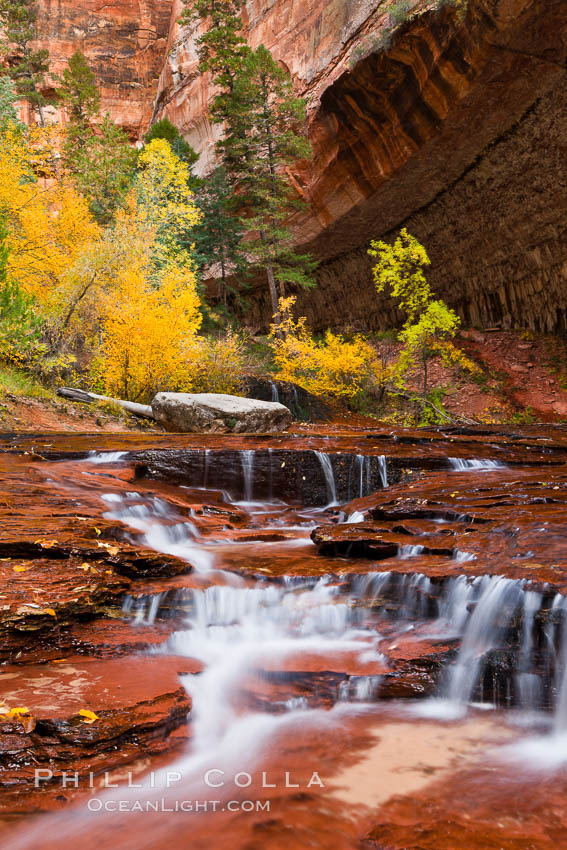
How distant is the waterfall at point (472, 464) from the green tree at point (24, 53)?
37.0m

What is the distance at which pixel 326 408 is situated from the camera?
17.6 m

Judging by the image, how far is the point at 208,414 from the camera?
39.8 ft

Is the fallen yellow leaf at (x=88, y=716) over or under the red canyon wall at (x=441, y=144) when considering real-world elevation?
under

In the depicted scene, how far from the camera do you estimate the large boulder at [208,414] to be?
476 inches

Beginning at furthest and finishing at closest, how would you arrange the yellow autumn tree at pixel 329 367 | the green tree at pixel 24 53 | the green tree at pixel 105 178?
the green tree at pixel 24 53 → the green tree at pixel 105 178 → the yellow autumn tree at pixel 329 367

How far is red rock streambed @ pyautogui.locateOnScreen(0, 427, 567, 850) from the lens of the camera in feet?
8.12

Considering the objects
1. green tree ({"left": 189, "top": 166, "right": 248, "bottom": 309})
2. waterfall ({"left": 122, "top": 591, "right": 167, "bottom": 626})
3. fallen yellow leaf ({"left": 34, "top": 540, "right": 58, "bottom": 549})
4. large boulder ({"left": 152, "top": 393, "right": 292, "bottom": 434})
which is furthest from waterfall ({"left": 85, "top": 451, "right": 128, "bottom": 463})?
green tree ({"left": 189, "top": 166, "right": 248, "bottom": 309})

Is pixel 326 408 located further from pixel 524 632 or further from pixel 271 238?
pixel 524 632

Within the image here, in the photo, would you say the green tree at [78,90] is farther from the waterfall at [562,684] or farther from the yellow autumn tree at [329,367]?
the waterfall at [562,684]

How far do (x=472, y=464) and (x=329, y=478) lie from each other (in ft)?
7.57

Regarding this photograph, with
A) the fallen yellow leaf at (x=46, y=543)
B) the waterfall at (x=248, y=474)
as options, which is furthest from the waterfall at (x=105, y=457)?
the fallen yellow leaf at (x=46, y=543)

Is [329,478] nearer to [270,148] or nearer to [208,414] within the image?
[208,414]

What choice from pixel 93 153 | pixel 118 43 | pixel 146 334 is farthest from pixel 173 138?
pixel 118 43

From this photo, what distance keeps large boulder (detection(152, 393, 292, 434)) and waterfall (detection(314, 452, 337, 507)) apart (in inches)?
161
